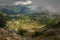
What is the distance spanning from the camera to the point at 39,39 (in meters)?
1.71

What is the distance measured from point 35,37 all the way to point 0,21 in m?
0.52

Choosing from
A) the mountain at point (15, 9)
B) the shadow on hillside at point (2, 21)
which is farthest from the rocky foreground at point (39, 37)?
the mountain at point (15, 9)

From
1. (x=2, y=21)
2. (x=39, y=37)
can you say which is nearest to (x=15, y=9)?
(x=2, y=21)

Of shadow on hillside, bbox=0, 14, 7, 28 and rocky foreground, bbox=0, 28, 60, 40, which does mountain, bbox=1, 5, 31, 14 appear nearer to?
shadow on hillside, bbox=0, 14, 7, 28

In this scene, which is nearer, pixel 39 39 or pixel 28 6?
pixel 39 39

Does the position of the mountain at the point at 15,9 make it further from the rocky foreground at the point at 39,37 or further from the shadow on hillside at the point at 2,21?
the rocky foreground at the point at 39,37

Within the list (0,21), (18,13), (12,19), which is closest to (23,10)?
(18,13)

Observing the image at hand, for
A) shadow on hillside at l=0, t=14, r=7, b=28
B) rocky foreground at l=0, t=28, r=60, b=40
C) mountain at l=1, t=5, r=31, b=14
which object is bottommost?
rocky foreground at l=0, t=28, r=60, b=40

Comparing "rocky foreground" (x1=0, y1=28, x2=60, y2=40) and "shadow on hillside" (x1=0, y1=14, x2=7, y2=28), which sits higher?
"shadow on hillside" (x1=0, y1=14, x2=7, y2=28)

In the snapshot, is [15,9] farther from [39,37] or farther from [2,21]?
[39,37]

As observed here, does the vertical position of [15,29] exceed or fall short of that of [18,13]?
it falls short

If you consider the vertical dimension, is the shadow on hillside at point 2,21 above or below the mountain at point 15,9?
below

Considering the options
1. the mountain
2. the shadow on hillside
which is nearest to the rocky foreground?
the shadow on hillside

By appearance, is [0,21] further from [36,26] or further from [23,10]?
[36,26]
